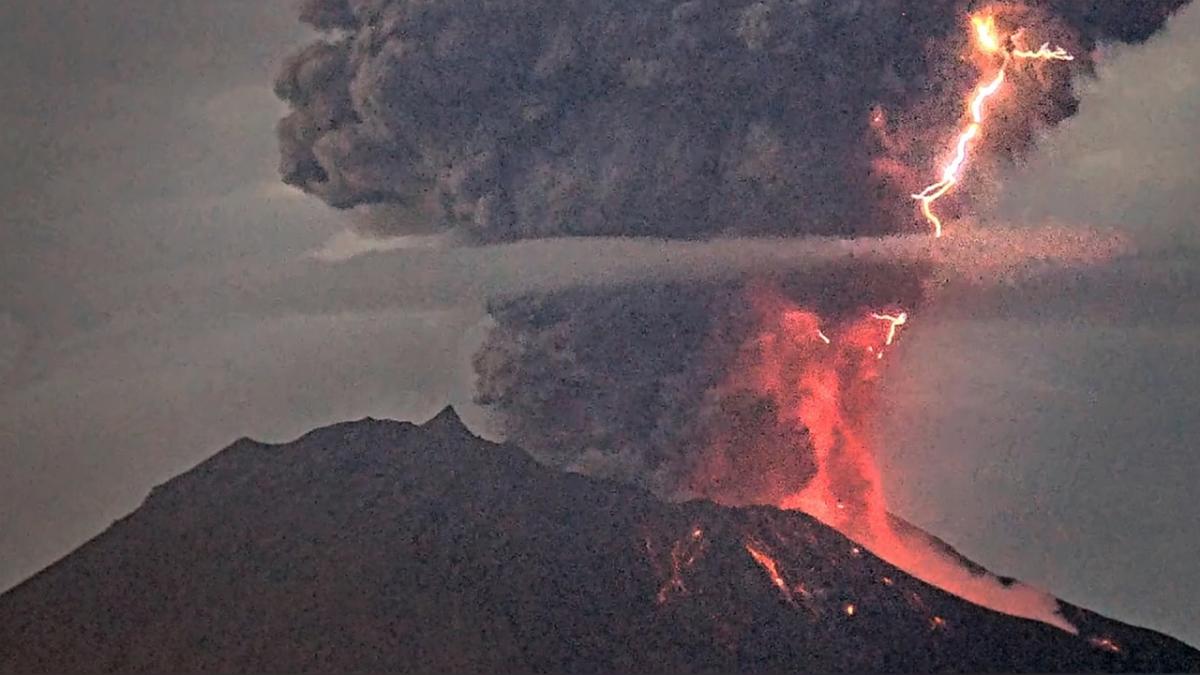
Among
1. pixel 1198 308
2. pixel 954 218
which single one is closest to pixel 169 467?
pixel 954 218

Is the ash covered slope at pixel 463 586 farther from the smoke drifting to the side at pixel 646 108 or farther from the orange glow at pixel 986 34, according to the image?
the orange glow at pixel 986 34

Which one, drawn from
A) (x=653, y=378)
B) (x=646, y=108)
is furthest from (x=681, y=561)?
(x=646, y=108)

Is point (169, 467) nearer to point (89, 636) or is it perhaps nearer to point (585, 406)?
point (89, 636)

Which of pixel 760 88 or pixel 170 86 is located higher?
pixel 170 86

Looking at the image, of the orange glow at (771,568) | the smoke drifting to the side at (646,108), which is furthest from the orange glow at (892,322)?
the orange glow at (771,568)

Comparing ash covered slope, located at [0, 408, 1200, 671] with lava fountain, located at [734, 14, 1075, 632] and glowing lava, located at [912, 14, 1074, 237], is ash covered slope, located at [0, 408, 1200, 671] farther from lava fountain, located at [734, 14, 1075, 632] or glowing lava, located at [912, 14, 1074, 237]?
glowing lava, located at [912, 14, 1074, 237]

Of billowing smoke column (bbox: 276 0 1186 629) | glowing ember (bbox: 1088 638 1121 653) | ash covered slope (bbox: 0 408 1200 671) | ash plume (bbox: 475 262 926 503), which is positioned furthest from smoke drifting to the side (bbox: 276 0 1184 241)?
glowing ember (bbox: 1088 638 1121 653)
